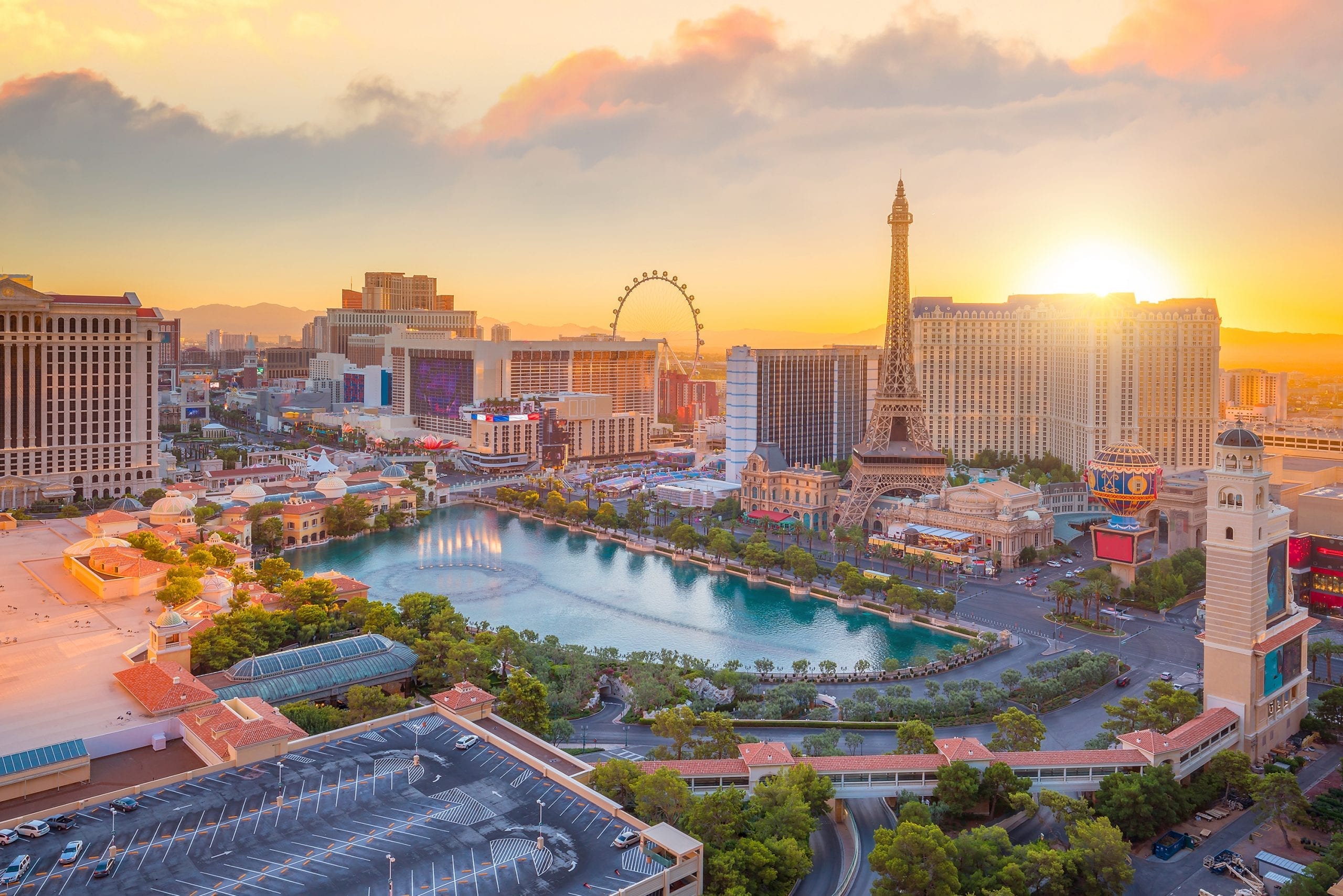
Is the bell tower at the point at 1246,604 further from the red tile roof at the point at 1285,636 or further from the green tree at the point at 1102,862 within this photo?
the green tree at the point at 1102,862

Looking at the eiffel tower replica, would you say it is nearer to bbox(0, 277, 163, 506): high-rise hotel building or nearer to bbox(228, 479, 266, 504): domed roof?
bbox(228, 479, 266, 504): domed roof

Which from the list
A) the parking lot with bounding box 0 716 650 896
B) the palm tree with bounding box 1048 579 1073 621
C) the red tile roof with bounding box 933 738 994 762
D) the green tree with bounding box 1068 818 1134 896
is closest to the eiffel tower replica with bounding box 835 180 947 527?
the palm tree with bounding box 1048 579 1073 621

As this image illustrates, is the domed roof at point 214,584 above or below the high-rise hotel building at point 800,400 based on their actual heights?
below

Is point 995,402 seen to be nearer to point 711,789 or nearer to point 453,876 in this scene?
point 711,789

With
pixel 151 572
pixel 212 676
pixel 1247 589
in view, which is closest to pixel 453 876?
pixel 212 676

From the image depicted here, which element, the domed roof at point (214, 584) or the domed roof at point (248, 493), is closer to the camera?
the domed roof at point (214, 584)

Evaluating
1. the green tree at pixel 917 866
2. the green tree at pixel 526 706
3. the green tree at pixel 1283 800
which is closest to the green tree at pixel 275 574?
the green tree at pixel 526 706
